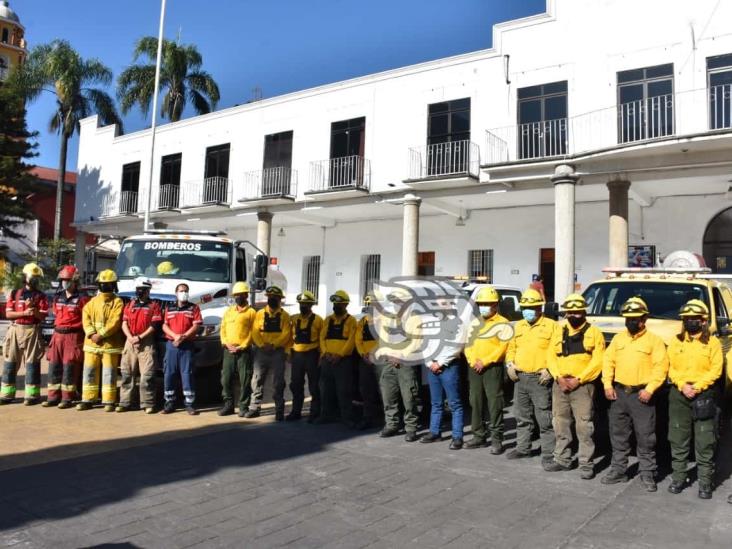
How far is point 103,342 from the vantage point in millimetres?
8078

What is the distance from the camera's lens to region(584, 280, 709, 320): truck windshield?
7.27 m

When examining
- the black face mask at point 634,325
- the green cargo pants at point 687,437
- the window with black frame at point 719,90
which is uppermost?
the window with black frame at point 719,90

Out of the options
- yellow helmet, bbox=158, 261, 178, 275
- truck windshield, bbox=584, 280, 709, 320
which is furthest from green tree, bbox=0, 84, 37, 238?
truck windshield, bbox=584, 280, 709, 320

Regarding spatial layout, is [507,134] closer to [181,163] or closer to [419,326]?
[419,326]

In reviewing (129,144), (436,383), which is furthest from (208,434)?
(129,144)

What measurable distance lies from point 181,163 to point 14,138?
8.93 metres

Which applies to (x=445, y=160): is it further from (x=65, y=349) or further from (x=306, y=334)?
(x=65, y=349)

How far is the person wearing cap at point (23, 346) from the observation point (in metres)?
8.34

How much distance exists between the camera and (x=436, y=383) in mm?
6984

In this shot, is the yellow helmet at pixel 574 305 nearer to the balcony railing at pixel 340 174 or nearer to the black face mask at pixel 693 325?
the black face mask at pixel 693 325

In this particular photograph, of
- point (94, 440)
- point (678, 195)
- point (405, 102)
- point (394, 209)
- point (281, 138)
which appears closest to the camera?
point (94, 440)

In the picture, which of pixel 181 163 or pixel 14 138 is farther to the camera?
pixel 14 138

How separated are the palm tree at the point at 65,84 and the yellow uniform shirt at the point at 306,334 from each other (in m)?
27.9

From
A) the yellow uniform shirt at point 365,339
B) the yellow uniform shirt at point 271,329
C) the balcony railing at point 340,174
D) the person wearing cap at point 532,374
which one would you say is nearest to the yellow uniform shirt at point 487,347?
the person wearing cap at point 532,374
